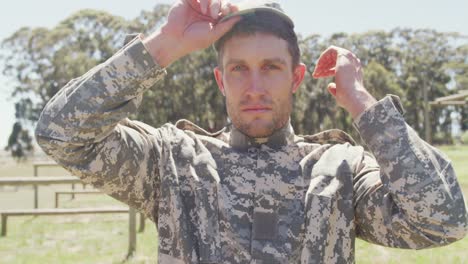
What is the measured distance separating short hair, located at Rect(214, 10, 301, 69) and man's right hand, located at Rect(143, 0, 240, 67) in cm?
13

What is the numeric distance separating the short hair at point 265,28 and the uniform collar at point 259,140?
0.26 meters

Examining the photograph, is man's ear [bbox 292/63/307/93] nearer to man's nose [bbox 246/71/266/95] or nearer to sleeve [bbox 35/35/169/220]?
man's nose [bbox 246/71/266/95]

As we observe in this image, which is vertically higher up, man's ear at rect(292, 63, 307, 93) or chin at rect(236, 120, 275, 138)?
man's ear at rect(292, 63, 307, 93)

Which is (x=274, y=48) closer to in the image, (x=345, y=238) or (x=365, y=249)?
(x=345, y=238)

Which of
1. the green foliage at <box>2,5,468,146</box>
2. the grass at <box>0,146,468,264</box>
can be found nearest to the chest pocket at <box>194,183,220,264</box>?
the grass at <box>0,146,468,264</box>

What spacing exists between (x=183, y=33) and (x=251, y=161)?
0.53 meters

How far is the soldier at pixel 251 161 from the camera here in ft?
5.90

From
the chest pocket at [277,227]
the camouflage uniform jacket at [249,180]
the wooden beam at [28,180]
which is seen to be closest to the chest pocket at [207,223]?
the camouflage uniform jacket at [249,180]

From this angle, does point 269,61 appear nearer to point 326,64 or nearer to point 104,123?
point 326,64

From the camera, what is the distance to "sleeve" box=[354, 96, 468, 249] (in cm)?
177

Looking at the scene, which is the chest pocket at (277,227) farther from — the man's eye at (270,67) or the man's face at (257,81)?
the man's eye at (270,67)

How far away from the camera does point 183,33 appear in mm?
1896

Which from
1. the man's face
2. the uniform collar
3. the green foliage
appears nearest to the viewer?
the man's face

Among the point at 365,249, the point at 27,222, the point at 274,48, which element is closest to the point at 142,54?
the point at 274,48
